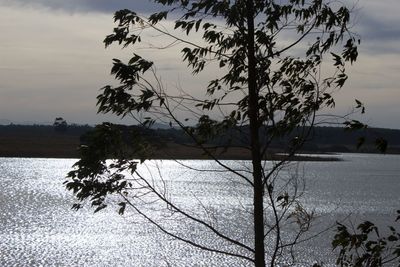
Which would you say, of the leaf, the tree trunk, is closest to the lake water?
the tree trunk

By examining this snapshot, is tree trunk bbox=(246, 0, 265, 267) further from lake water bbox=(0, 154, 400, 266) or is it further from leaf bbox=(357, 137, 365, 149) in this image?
lake water bbox=(0, 154, 400, 266)

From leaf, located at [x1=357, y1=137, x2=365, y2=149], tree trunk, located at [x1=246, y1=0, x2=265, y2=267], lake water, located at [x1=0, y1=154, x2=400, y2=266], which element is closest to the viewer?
leaf, located at [x1=357, y1=137, x2=365, y2=149]

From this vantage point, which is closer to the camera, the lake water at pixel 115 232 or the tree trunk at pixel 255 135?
the tree trunk at pixel 255 135

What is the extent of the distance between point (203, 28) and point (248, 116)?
131 cm

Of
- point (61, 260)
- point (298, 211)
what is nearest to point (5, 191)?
point (61, 260)

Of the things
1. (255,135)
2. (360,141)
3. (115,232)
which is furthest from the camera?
(115,232)

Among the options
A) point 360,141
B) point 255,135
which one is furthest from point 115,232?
point 360,141

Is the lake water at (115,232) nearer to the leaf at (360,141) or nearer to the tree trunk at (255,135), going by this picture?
the tree trunk at (255,135)

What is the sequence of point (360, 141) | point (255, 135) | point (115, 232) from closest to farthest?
point (360, 141) < point (255, 135) < point (115, 232)

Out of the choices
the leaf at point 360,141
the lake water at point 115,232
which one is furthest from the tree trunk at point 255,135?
the lake water at point 115,232

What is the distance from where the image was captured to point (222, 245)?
43.6 metres

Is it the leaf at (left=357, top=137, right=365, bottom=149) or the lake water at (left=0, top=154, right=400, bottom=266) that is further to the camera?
the lake water at (left=0, top=154, right=400, bottom=266)

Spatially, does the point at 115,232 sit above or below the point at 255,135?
below

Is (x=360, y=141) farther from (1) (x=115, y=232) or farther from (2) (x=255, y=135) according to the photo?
(1) (x=115, y=232)
